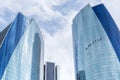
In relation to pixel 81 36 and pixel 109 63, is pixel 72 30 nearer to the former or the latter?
pixel 81 36

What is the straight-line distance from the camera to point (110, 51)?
11138cm

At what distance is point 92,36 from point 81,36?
26.3 ft

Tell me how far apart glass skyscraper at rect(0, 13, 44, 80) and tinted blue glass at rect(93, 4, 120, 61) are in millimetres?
31978

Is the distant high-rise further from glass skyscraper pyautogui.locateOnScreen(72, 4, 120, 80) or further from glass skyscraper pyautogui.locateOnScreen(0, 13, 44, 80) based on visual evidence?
glass skyscraper pyautogui.locateOnScreen(72, 4, 120, 80)

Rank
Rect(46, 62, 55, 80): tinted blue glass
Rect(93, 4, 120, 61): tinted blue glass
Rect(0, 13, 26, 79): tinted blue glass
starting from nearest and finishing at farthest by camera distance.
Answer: Rect(0, 13, 26, 79): tinted blue glass
Rect(93, 4, 120, 61): tinted blue glass
Rect(46, 62, 55, 80): tinted blue glass

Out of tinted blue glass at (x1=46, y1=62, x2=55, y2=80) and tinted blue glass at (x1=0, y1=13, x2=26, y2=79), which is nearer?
tinted blue glass at (x1=0, y1=13, x2=26, y2=79)

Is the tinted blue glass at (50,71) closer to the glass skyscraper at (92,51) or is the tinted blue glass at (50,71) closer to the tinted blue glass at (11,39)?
the glass skyscraper at (92,51)

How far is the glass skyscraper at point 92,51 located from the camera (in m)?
108

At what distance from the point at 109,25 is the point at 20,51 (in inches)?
1610

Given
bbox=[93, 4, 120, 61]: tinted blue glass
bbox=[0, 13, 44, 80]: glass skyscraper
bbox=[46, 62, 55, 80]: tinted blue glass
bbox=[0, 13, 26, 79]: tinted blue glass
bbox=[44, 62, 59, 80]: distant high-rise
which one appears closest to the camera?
bbox=[0, 13, 26, 79]: tinted blue glass

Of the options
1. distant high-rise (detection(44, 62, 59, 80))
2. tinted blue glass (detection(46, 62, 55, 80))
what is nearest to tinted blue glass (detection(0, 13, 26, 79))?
distant high-rise (detection(44, 62, 59, 80))

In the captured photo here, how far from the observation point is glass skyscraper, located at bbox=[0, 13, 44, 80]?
338 feet

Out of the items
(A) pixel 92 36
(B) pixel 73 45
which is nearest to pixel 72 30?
(B) pixel 73 45

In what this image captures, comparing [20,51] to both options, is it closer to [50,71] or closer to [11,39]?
[11,39]
